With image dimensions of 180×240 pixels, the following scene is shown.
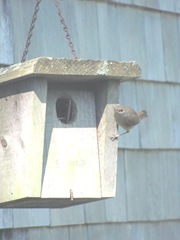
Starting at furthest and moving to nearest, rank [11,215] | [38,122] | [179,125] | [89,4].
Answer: [179,125]
[89,4]
[11,215]
[38,122]

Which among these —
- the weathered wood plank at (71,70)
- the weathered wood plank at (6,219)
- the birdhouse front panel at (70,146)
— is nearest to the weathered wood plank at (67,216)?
the weathered wood plank at (6,219)

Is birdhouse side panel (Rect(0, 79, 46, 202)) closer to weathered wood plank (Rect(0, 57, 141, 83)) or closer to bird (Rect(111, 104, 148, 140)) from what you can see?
weathered wood plank (Rect(0, 57, 141, 83))

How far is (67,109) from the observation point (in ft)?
13.1

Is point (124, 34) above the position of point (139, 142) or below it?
above

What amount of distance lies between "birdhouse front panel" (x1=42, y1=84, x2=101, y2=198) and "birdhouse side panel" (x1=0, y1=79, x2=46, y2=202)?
0.08m

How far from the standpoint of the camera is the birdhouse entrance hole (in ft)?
13.1

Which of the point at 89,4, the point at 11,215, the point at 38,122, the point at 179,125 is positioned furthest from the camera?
the point at 179,125

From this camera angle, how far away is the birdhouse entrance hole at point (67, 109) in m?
3.99

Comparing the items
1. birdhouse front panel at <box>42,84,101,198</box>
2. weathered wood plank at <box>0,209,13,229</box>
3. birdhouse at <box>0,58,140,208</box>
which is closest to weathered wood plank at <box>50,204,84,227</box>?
weathered wood plank at <box>0,209,13,229</box>

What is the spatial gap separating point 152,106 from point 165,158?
293 mm

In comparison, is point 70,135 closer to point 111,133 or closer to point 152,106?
point 111,133

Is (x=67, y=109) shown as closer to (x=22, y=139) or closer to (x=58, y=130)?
(x=58, y=130)

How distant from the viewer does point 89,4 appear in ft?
18.3

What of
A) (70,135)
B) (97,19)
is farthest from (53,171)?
(97,19)
